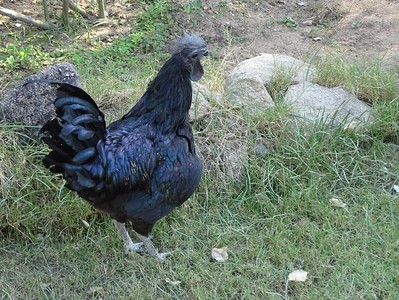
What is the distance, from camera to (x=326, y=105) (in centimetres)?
504

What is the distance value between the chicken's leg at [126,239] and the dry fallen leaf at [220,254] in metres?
0.54

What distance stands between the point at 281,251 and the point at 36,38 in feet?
12.5

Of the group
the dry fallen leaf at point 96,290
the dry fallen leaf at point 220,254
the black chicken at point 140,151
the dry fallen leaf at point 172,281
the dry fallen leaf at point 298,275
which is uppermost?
the black chicken at point 140,151

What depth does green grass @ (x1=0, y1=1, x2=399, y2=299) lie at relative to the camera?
3.77 meters

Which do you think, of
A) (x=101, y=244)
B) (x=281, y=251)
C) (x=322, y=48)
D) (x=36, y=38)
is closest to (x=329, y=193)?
(x=281, y=251)

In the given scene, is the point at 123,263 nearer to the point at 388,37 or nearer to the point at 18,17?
the point at 18,17

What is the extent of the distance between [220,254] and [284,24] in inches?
144

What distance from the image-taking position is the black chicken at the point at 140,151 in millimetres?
3268

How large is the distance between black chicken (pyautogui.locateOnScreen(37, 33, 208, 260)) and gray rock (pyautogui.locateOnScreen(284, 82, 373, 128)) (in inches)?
57.9

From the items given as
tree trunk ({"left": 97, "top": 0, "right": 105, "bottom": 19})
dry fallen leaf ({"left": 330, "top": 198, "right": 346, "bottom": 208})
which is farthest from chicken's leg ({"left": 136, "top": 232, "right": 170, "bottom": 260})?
tree trunk ({"left": 97, "top": 0, "right": 105, "bottom": 19})

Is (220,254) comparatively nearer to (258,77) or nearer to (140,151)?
(140,151)

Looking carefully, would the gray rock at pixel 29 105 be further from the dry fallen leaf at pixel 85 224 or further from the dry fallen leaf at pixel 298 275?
the dry fallen leaf at pixel 298 275

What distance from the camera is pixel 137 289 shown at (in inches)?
146

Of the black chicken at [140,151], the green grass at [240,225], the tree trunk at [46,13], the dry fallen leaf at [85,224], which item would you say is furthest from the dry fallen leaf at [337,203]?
the tree trunk at [46,13]
